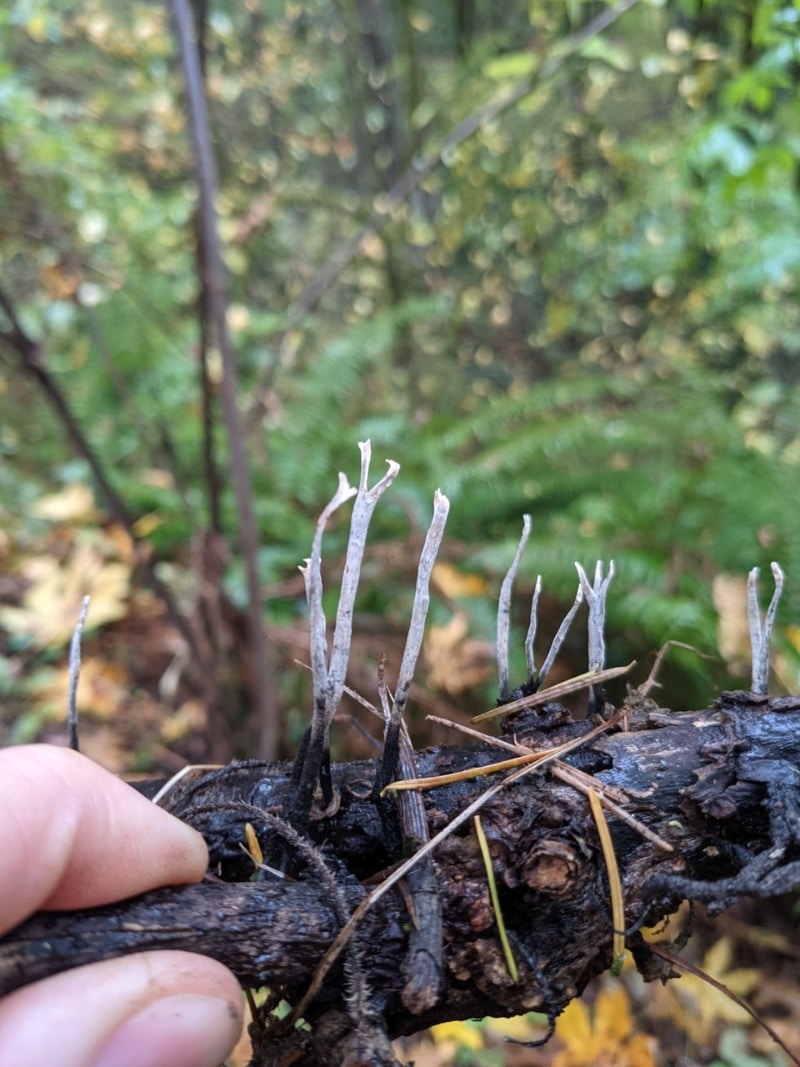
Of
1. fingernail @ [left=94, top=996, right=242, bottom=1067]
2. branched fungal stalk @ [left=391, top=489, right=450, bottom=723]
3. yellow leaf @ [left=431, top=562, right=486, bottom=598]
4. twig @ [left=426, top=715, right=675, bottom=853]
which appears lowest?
yellow leaf @ [left=431, top=562, right=486, bottom=598]

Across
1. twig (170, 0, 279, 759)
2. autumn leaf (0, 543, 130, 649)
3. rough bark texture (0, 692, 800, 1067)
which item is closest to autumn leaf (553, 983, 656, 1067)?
twig (170, 0, 279, 759)

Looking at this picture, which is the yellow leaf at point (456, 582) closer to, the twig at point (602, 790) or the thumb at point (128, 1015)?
the twig at point (602, 790)

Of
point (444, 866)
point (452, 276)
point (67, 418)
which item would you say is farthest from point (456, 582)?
point (452, 276)

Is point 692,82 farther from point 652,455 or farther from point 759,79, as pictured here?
point 759,79

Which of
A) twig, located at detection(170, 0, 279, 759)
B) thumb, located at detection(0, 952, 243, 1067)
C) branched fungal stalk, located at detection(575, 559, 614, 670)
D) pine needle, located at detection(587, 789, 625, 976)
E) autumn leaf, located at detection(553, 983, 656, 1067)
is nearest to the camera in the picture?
thumb, located at detection(0, 952, 243, 1067)

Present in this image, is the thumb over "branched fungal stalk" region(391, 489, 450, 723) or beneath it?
beneath

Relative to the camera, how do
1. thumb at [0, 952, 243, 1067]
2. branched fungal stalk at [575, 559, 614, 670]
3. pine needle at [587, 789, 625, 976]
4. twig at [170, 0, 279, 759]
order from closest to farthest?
thumb at [0, 952, 243, 1067] < pine needle at [587, 789, 625, 976] < branched fungal stalk at [575, 559, 614, 670] < twig at [170, 0, 279, 759]

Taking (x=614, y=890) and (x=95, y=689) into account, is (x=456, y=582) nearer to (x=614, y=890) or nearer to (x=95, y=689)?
(x=95, y=689)

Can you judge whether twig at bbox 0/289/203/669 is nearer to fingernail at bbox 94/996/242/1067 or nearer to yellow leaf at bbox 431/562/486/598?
yellow leaf at bbox 431/562/486/598

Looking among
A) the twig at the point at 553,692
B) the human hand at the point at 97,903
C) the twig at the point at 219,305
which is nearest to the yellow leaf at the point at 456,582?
the twig at the point at 219,305
